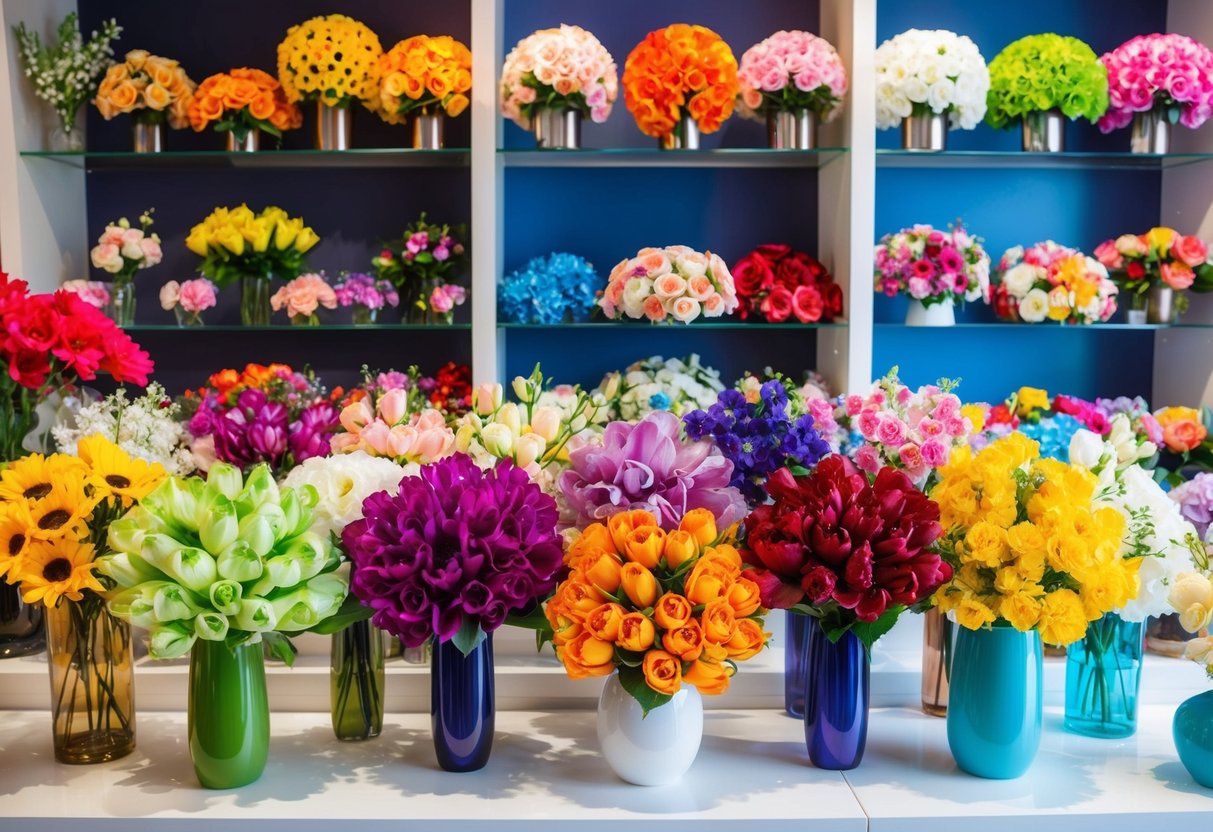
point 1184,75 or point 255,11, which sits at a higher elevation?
point 255,11

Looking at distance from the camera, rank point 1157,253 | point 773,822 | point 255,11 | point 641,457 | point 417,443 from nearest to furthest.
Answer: point 773,822, point 641,457, point 417,443, point 1157,253, point 255,11

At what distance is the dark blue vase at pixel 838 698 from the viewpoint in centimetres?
124

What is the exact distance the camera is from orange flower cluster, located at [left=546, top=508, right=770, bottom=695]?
1.09 meters

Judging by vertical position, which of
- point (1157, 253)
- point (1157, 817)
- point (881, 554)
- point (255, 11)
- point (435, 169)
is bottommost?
point (1157, 817)

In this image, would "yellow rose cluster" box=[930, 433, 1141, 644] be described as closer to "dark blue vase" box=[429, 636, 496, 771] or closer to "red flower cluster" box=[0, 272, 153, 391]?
"dark blue vase" box=[429, 636, 496, 771]

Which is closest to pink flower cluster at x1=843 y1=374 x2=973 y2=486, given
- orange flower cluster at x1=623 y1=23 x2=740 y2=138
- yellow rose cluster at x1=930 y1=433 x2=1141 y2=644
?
yellow rose cluster at x1=930 y1=433 x2=1141 y2=644

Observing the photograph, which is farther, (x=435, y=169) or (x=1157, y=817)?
(x=435, y=169)

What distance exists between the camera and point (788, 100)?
113 inches

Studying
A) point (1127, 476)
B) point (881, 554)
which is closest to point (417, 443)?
point (881, 554)

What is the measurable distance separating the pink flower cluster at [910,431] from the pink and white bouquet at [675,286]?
133 cm

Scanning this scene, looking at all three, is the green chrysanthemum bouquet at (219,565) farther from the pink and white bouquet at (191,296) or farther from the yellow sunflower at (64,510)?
the pink and white bouquet at (191,296)

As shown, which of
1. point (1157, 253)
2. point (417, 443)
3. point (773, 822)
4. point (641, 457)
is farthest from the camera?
point (1157, 253)

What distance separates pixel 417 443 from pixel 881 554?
59cm

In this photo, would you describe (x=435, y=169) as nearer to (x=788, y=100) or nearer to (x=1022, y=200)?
(x=788, y=100)
